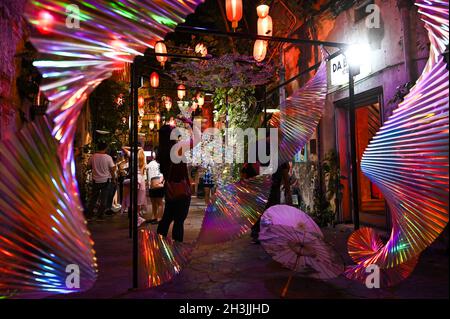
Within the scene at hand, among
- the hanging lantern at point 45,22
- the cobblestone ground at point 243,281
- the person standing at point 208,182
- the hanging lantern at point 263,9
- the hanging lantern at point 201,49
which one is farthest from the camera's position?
the person standing at point 208,182

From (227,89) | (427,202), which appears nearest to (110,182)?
(227,89)

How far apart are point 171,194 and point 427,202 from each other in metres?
2.92

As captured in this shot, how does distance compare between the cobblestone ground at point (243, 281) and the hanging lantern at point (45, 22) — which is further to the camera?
the cobblestone ground at point (243, 281)

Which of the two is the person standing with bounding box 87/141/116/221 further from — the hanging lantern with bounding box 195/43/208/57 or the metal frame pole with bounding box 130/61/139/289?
the metal frame pole with bounding box 130/61/139/289

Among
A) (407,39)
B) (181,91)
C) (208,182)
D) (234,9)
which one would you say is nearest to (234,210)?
(407,39)

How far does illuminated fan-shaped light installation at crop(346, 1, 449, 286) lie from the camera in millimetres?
2197

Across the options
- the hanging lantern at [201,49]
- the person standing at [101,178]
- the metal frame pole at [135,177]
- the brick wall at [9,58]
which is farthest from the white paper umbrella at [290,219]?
the hanging lantern at [201,49]

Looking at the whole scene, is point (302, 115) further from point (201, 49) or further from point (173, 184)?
point (201, 49)

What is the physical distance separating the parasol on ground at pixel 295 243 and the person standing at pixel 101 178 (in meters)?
6.16

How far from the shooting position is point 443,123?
2.16 m

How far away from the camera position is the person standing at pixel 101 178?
8656 mm

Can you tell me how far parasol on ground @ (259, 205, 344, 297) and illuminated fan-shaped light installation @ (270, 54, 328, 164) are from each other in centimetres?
71
